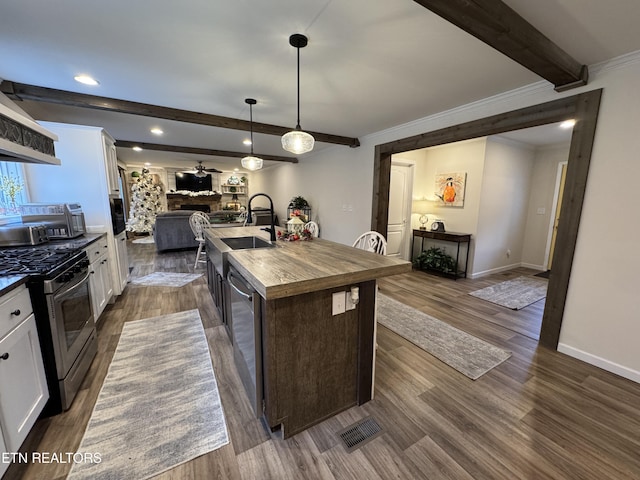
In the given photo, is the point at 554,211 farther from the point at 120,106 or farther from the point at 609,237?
the point at 120,106

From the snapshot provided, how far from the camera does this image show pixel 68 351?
5.55 ft

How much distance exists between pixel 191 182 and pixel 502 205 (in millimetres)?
10020

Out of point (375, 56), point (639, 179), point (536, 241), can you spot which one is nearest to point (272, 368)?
point (375, 56)

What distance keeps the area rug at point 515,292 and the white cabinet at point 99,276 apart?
15.2 feet

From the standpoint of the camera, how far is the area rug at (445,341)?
2168 mm

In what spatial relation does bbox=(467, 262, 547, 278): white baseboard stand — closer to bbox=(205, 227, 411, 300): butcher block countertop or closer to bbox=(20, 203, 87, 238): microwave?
bbox=(205, 227, 411, 300): butcher block countertop

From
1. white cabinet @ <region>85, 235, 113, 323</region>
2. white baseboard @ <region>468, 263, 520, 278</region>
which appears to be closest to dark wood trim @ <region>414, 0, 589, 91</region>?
white baseboard @ <region>468, 263, 520, 278</region>

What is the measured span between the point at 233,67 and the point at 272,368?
7.79ft

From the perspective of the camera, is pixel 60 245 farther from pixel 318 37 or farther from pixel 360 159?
pixel 360 159

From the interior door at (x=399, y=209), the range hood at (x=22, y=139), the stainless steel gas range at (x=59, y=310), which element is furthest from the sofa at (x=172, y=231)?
the interior door at (x=399, y=209)

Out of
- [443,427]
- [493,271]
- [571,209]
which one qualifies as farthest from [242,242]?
[493,271]

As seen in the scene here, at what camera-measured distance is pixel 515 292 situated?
3.85 metres

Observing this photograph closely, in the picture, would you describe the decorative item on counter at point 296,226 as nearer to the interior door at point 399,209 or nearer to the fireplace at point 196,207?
the interior door at point 399,209

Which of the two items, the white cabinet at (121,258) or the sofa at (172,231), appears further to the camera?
the sofa at (172,231)
